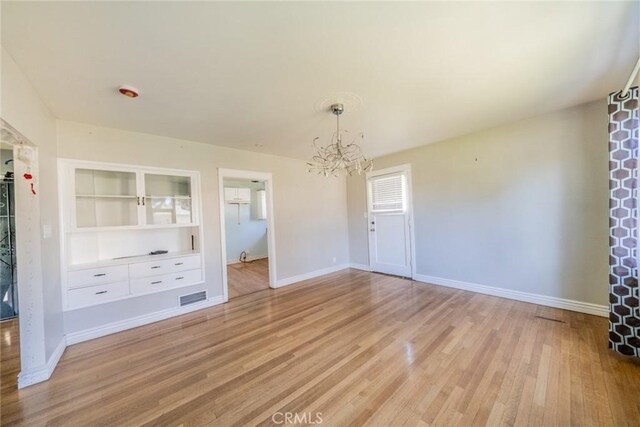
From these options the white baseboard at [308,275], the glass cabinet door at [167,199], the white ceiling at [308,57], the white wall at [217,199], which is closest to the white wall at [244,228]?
the white wall at [217,199]

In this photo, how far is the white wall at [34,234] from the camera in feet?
5.44

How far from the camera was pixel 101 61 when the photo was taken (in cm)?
167

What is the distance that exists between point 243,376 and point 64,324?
2164 mm

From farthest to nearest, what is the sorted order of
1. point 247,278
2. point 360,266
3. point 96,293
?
1. point 360,266
2. point 247,278
3. point 96,293

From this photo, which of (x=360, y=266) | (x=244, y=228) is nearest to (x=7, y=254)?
(x=244, y=228)

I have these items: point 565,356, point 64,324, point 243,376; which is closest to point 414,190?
point 565,356

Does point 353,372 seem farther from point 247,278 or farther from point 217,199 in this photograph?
point 247,278

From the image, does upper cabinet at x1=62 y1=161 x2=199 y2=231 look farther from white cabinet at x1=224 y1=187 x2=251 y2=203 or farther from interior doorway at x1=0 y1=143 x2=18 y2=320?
white cabinet at x1=224 y1=187 x2=251 y2=203

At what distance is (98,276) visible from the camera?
2668mm

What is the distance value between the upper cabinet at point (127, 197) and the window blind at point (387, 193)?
336 centimetres

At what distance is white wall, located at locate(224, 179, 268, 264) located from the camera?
6.55 metres

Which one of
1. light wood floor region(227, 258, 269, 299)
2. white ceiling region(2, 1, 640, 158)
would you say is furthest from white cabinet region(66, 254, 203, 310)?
white ceiling region(2, 1, 640, 158)

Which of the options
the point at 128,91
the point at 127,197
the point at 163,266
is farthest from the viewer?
the point at 163,266

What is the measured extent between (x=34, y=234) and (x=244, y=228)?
16.2ft
